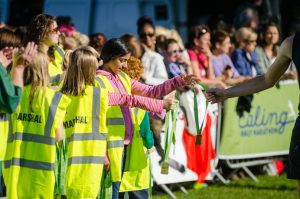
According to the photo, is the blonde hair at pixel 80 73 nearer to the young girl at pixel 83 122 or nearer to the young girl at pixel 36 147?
the young girl at pixel 83 122

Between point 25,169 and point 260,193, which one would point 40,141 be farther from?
point 260,193

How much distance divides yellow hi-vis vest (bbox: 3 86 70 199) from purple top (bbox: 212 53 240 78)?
5477 mm

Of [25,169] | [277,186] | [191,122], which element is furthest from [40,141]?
[277,186]

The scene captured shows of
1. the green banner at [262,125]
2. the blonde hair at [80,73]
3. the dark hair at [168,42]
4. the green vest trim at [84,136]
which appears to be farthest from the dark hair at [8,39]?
the green banner at [262,125]

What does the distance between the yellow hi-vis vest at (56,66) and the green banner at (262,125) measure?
3578 millimetres

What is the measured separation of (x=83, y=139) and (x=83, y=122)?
14 centimetres

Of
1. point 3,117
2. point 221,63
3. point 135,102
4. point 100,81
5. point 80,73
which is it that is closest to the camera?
point 80,73

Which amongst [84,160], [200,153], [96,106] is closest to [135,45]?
[200,153]

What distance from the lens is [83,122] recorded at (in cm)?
720

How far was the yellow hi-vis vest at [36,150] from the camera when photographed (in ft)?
22.5

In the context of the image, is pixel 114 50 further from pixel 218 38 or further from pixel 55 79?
pixel 218 38

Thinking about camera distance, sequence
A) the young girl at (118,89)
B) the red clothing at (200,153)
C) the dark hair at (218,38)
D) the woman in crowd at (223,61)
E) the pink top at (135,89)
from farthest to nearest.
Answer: the dark hair at (218,38) → the woman in crowd at (223,61) → the red clothing at (200,153) → the pink top at (135,89) → the young girl at (118,89)

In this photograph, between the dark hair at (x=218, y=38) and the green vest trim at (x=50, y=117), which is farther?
the dark hair at (x=218, y=38)

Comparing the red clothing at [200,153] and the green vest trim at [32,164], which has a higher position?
the green vest trim at [32,164]
